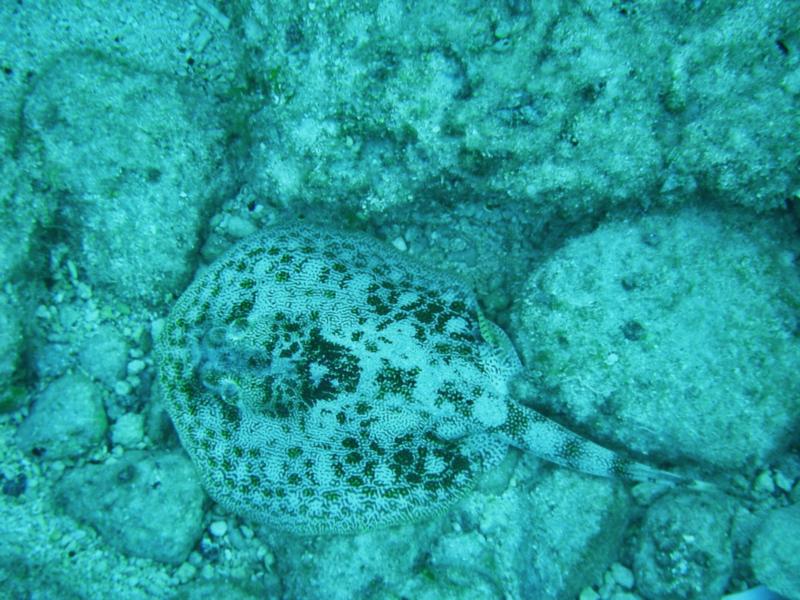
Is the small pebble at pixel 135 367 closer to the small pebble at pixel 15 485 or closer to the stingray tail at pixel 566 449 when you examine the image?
the small pebble at pixel 15 485

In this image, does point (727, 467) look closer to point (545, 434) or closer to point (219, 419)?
point (545, 434)

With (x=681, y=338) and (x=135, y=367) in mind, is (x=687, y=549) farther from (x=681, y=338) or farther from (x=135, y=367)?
(x=135, y=367)

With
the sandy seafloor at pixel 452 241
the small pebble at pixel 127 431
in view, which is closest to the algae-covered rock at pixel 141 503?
the sandy seafloor at pixel 452 241

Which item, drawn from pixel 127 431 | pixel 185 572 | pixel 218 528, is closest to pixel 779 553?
pixel 218 528

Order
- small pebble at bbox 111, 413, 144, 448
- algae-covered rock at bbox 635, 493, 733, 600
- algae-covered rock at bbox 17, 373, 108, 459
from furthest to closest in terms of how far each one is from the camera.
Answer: small pebble at bbox 111, 413, 144, 448 → algae-covered rock at bbox 17, 373, 108, 459 → algae-covered rock at bbox 635, 493, 733, 600

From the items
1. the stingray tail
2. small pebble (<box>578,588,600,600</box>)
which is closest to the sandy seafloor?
small pebble (<box>578,588,600,600</box>)

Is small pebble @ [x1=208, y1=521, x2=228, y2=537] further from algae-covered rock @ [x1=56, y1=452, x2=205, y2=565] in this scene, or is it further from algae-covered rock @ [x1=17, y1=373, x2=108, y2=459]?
algae-covered rock @ [x1=17, y1=373, x2=108, y2=459]
